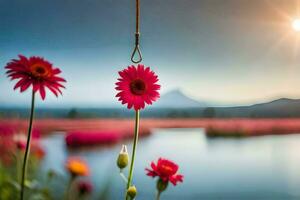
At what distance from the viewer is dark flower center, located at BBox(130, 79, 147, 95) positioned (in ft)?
2.73

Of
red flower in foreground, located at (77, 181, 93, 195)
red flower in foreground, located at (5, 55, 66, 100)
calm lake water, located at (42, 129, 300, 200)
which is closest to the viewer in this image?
red flower in foreground, located at (5, 55, 66, 100)

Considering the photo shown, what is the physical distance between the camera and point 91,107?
1238 mm

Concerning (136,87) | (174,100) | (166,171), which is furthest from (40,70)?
(174,100)

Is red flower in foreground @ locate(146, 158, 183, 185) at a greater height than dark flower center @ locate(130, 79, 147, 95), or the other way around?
dark flower center @ locate(130, 79, 147, 95)

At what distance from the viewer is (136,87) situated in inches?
32.8

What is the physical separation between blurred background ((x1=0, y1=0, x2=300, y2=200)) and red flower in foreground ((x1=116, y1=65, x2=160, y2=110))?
39 cm

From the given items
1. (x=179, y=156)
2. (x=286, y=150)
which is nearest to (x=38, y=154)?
(x=179, y=156)

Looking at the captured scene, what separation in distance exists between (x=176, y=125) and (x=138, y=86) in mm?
477

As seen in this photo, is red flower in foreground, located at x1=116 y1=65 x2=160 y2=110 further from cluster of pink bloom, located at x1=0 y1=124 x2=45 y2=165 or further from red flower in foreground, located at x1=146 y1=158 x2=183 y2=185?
cluster of pink bloom, located at x1=0 y1=124 x2=45 y2=165

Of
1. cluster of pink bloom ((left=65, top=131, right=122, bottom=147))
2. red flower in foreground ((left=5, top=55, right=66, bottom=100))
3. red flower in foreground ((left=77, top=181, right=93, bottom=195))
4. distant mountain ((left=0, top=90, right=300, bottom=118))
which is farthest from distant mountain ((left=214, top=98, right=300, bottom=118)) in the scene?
red flower in foreground ((left=5, top=55, right=66, bottom=100))

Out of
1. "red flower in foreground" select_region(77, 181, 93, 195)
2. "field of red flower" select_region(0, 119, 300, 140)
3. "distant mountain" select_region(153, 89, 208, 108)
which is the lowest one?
"red flower in foreground" select_region(77, 181, 93, 195)

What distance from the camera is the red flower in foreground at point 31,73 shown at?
2.53ft

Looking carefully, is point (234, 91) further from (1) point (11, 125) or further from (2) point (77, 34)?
(1) point (11, 125)

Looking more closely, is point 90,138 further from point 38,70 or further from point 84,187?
point 38,70
